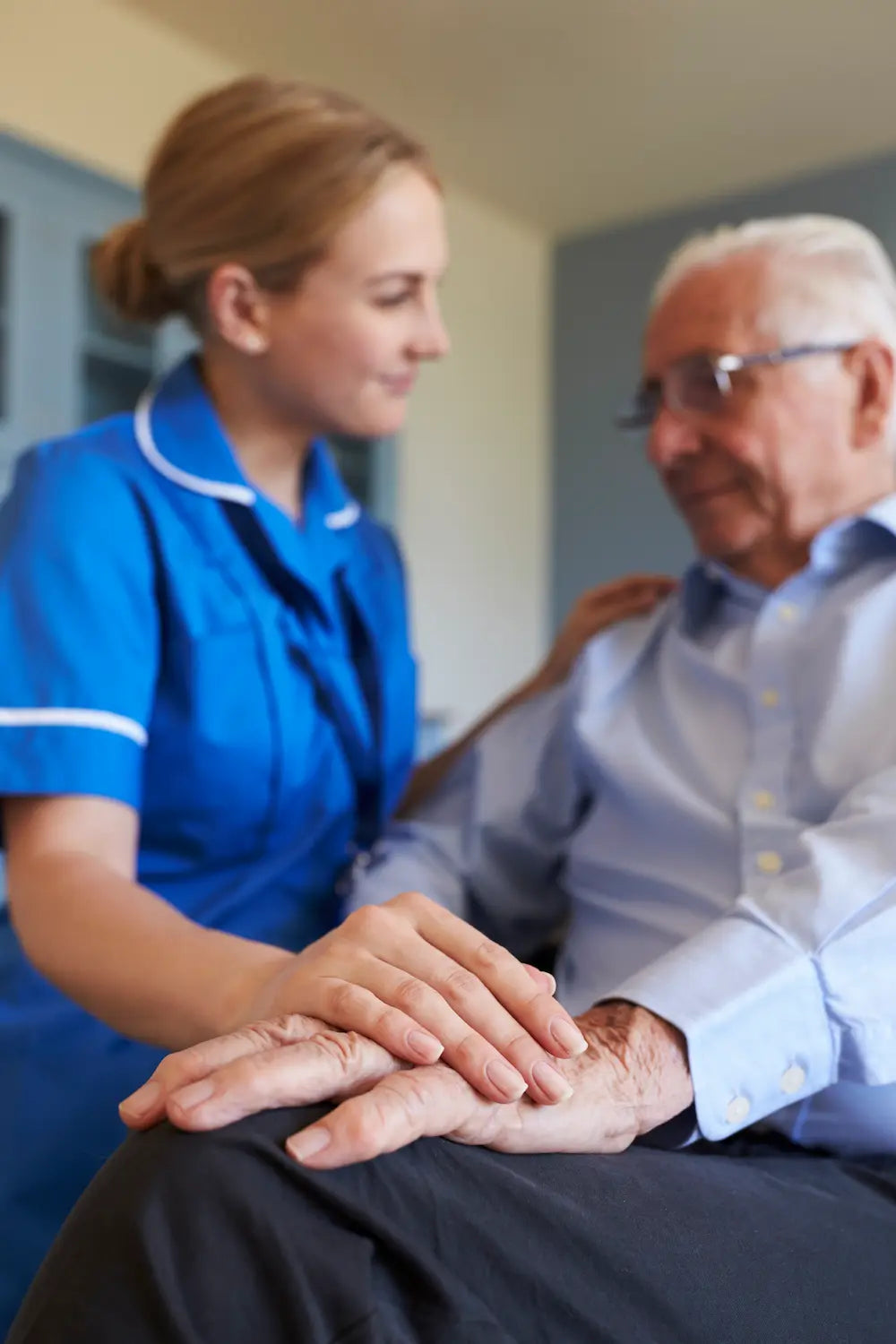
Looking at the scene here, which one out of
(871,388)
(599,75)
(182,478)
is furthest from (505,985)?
(599,75)

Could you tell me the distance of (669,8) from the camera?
10.7 ft

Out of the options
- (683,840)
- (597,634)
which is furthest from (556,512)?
(683,840)

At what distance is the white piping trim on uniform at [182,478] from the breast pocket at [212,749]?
0.14 m

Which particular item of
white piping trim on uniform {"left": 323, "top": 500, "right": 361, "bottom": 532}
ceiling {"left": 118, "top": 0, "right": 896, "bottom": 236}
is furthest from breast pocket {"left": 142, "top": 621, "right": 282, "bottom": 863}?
ceiling {"left": 118, "top": 0, "right": 896, "bottom": 236}

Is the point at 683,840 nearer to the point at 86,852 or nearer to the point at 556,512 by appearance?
the point at 86,852

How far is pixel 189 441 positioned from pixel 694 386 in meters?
0.57

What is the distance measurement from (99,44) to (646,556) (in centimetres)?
232

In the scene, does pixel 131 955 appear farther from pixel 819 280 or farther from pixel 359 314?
pixel 819 280

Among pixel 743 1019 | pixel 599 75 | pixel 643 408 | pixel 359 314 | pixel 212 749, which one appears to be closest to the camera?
pixel 743 1019

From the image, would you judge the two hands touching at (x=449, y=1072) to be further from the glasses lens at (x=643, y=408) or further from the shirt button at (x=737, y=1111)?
the glasses lens at (x=643, y=408)

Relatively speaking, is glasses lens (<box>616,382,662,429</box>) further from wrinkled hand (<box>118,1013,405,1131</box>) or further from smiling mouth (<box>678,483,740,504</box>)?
wrinkled hand (<box>118,1013,405,1131</box>)

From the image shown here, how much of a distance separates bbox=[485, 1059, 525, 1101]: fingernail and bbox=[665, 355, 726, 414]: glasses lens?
0.94 metres

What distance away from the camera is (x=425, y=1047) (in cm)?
74

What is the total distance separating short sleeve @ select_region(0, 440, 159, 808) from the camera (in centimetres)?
113
